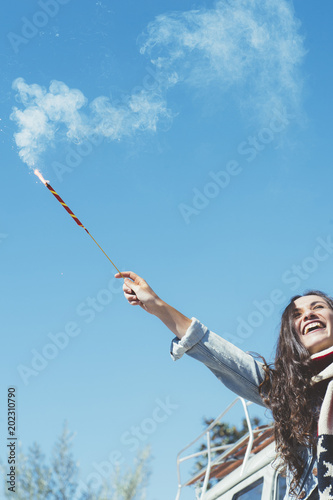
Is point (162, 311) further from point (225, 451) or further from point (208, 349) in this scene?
point (225, 451)

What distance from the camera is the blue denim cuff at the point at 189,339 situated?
2551 millimetres

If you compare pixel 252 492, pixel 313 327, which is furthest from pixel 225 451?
pixel 313 327

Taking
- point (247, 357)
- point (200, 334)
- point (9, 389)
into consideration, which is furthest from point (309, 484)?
point (9, 389)

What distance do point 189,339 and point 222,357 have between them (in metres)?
0.18

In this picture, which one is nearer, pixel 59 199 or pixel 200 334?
pixel 200 334

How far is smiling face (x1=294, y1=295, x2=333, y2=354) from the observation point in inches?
102

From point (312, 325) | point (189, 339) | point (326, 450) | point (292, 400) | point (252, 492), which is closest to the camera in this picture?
point (326, 450)

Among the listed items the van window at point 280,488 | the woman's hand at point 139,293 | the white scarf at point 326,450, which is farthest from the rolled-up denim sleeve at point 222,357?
the van window at point 280,488

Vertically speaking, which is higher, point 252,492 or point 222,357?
point 222,357

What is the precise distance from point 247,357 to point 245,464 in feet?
9.16

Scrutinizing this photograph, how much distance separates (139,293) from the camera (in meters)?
2.64

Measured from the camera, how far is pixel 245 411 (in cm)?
528

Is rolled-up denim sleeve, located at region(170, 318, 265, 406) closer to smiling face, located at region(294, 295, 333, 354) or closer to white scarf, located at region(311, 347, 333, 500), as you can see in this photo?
smiling face, located at region(294, 295, 333, 354)

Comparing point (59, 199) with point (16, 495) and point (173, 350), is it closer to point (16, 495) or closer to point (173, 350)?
point (173, 350)
